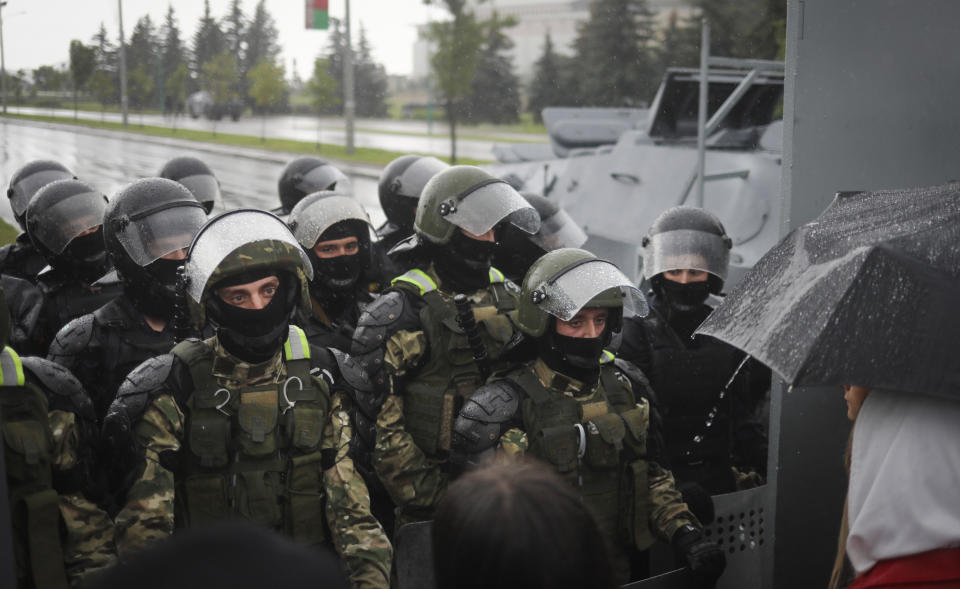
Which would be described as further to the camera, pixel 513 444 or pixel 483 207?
pixel 483 207

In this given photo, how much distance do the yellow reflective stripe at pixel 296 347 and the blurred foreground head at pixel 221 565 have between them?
1.91 metres

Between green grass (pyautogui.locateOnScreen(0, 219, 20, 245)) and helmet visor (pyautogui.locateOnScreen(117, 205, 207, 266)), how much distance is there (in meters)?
2.83

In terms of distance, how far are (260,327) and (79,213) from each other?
2.49m

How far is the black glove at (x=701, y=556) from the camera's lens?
3.04 m

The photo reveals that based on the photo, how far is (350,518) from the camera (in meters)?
2.95

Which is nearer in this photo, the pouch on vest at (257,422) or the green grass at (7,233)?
the pouch on vest at (257,422)

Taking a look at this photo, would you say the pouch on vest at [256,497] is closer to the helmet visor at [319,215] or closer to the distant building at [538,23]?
the helmet visor at [319,215]

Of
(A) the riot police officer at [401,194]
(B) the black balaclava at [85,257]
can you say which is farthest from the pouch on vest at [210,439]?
(A) the riot police officer at [401,194]

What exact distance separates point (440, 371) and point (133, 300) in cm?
148

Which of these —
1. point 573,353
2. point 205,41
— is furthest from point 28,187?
point 205,41

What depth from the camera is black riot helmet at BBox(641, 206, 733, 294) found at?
4562 mm

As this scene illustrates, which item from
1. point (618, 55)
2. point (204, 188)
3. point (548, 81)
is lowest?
point (204, 188)

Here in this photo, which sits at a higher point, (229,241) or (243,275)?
(229,241)

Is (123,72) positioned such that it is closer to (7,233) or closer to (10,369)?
(7,233)
